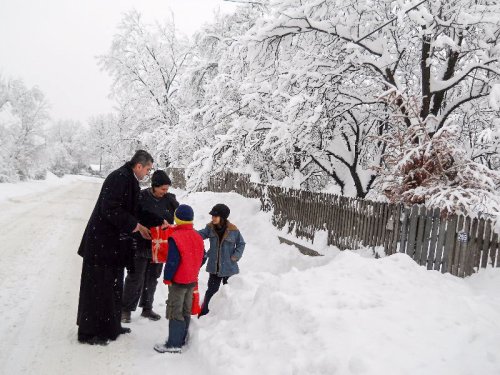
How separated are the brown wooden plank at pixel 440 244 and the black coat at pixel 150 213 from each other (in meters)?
4.21

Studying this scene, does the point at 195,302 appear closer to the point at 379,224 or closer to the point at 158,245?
the point at 158,245

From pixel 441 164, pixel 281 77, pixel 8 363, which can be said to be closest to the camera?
pixel 8 363

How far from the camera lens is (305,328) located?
11.4 feet

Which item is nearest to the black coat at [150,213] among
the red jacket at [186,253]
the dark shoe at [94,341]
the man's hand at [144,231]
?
the man's hand at [144,231]

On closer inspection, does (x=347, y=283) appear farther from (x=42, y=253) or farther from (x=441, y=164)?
(x=42, y=253)

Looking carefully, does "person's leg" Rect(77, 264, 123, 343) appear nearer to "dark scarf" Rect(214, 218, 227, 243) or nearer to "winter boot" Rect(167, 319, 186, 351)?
"winter boot" Rect(167, 319, 186, 351)

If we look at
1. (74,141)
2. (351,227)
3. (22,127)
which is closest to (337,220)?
(351,227)

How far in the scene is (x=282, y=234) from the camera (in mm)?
9531

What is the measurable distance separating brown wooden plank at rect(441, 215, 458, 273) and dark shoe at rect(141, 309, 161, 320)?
14.5ft

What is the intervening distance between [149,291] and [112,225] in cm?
118

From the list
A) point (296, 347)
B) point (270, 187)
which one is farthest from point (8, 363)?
point (270, 187)

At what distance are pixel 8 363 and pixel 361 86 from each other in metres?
9.39

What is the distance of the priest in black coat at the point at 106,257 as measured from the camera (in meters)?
4.05

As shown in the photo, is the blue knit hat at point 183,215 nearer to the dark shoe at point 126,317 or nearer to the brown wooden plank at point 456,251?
the dark shoe at point 126,317
